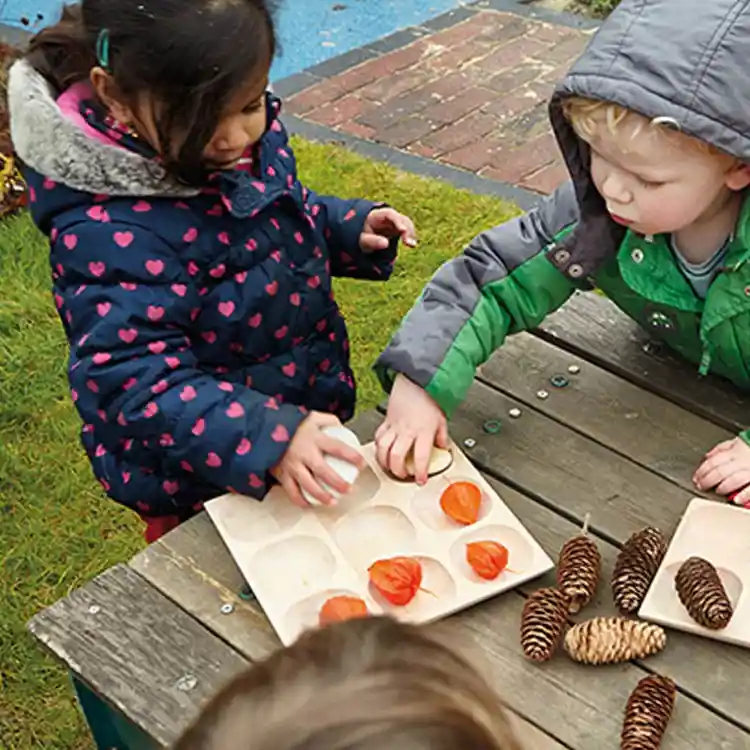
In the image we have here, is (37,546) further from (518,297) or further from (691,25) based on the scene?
(691,25)

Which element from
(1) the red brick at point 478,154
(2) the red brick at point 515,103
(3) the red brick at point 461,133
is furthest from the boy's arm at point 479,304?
(2) the red brick at point 515,103

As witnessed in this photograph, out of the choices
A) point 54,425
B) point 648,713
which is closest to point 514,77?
point 54,425

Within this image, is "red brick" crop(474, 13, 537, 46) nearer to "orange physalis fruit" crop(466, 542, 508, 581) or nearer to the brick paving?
the brick paving

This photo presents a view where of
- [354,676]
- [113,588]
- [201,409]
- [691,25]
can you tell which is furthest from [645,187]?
[354,676]

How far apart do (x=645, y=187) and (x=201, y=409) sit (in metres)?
0.69

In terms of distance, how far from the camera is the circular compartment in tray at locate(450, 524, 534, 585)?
1533 mm

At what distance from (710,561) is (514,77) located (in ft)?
11.6

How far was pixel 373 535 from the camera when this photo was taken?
1615 millimetres

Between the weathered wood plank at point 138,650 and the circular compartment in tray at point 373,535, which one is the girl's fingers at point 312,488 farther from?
the weathered wood plank at point 138,650

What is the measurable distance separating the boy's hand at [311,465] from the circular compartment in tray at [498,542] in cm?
18

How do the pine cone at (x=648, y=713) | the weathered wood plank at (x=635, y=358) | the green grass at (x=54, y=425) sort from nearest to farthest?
1. the pine cone at (x=648, y=713)
2. the weathered wood plank at (x=635, y=358)
3. the green grass at (x=54, y=425)

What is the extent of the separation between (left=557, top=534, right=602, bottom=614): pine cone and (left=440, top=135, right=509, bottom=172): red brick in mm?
2800

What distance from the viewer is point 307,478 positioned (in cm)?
162

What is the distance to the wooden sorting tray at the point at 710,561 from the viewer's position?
1.44 m
